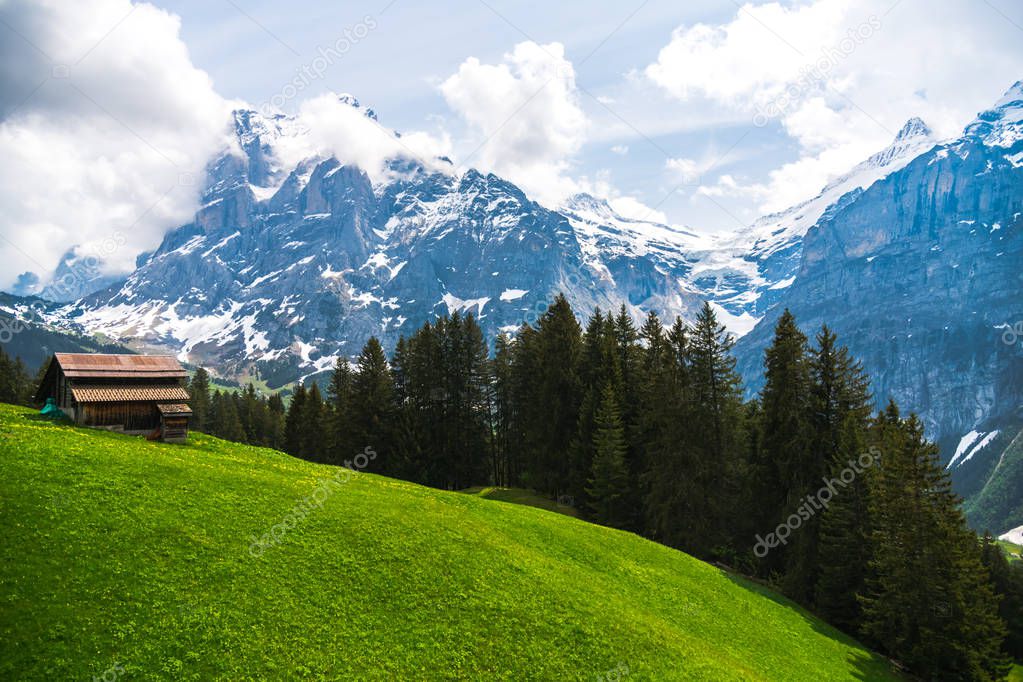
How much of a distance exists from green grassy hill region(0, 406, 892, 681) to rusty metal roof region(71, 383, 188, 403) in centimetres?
251

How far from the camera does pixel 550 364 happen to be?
65.2m

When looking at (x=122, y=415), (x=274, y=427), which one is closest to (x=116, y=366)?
(x=122, y=415)

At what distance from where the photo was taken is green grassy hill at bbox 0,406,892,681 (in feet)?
57.7

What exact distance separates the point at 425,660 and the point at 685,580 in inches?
736

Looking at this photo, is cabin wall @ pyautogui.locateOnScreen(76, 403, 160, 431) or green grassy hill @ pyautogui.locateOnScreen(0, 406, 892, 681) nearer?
green grassy hill @ pyautogui.locateOnScreen(0, 406, 892, 681)

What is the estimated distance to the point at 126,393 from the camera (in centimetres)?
3538

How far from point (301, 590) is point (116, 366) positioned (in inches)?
954

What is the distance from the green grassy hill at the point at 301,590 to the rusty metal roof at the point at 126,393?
2515 millimetres

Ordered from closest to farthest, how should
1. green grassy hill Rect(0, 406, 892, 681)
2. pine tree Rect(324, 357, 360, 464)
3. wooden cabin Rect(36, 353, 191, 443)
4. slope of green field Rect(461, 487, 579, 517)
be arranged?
green grassy hill Rect(0, 406, 892, 681)
wooden cabin Rect(36, 353, 191, 443)
slope of green field Rect(461, 487, 579, 517)
pine tree Rect(324, 357, 360, 464)

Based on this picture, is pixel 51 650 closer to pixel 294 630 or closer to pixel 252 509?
pixel 294 630

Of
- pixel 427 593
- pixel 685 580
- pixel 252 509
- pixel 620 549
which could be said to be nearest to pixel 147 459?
pixel 252 509

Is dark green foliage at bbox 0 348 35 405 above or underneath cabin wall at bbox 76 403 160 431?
underneath

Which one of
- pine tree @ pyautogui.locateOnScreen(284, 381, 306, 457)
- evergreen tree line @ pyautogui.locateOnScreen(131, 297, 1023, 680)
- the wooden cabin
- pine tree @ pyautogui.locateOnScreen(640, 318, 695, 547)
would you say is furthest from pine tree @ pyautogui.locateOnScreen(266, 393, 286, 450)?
pine tree @ pyautogui.locateOnScreen(640, 318, 695, 547)

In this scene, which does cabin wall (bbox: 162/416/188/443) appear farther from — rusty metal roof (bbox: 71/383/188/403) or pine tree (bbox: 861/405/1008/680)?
pine tree (bbox: 861/405/1008/680)
